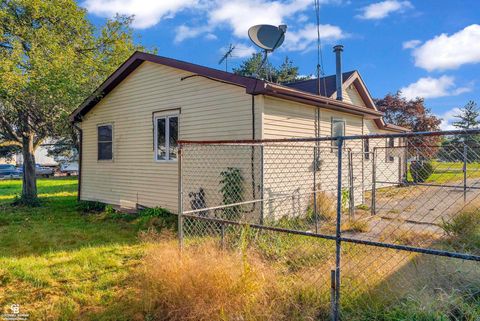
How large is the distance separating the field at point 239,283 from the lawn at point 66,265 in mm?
18

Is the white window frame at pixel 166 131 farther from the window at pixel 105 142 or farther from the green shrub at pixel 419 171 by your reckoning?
the green shrub at pixel 419 171

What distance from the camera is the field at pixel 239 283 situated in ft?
9.41

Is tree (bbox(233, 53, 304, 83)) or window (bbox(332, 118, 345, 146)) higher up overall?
tree (bbox(233, 53, 304, 83))

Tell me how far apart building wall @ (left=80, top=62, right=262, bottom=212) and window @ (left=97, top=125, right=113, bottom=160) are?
198mm

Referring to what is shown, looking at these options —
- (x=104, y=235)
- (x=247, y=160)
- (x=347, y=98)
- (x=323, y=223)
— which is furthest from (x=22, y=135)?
(x=347, y=98)

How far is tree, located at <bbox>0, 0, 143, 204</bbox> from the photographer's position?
8.38m

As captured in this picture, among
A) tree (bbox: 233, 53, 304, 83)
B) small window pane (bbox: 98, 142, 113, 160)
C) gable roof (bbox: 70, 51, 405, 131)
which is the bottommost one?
small window pane (bbox: 98, 142, 113, 160)

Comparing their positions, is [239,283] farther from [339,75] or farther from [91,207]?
[339,75]

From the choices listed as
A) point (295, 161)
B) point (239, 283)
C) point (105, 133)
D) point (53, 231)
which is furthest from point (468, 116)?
point (239, 283)

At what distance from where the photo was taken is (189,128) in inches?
316

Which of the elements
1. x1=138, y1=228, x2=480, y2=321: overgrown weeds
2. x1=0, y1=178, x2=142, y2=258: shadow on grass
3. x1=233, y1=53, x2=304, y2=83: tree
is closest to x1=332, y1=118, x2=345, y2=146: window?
x1=138, y1=228, x2=480, y2=321: overgrown weeds

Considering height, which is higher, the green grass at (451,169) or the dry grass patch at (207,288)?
the green grass at (451,169)

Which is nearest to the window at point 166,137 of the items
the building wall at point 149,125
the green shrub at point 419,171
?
the building wall at point 149,125

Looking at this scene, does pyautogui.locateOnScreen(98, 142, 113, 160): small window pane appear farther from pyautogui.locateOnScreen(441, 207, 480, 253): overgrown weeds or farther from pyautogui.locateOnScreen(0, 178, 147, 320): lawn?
pyautogui.locateOnScreen(441, 207, 480, 253): overgrown weeds
